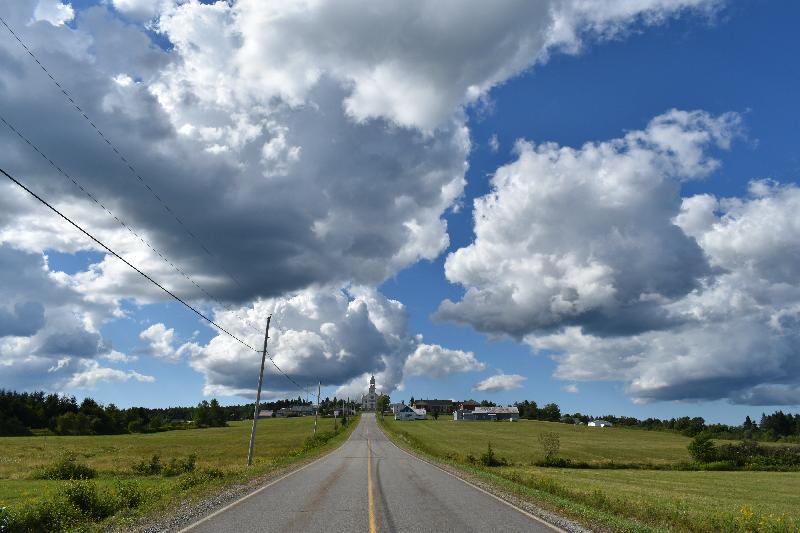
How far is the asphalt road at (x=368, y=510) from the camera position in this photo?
13.5 metres

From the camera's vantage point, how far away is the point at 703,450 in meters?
→ 75.6

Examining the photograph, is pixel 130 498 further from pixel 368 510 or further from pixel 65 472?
pixel 65 472

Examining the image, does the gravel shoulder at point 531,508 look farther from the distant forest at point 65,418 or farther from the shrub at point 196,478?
the distant forest at point 65,418

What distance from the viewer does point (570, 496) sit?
22.6 m

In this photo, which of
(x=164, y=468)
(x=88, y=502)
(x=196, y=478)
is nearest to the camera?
(x=88, y=502)

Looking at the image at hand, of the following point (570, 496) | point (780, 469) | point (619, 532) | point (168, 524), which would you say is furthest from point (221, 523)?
point (780, 469)

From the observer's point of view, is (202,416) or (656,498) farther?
(202,416)

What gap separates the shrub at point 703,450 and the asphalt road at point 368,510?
216 feet

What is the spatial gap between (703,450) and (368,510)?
249 feet

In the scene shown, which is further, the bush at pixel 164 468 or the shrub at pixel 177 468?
the bush at pixel 164 468

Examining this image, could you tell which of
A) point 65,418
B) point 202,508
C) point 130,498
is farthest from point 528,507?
point 65,418

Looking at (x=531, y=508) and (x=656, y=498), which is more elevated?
(x=531, y=508)

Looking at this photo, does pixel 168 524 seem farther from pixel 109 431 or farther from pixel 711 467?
pixel 109 431

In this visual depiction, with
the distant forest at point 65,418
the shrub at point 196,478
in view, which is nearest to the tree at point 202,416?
the distant forest at point 65,418
